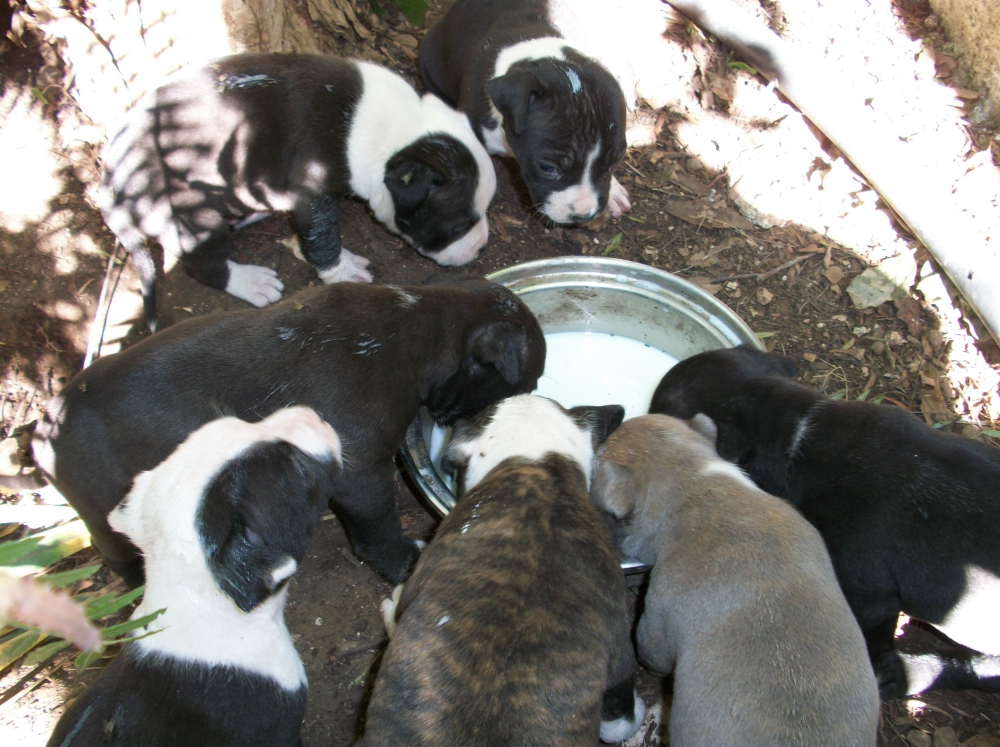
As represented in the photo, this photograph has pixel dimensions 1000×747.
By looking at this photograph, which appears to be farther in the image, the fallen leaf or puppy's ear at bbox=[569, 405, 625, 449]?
the fallen leaf

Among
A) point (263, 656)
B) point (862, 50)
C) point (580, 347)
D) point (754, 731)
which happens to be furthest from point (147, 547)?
point (862, 50)

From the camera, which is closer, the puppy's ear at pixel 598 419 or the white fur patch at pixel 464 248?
the puppy's ear at pixel 598 419

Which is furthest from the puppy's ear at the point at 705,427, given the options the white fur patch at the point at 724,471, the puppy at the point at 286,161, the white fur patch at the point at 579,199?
the puppy at the point at 286,161

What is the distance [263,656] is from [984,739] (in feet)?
12.1

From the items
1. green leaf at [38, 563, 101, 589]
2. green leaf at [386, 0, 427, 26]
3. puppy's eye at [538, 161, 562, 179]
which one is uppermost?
green leaf at [386, 0, 427, 26]

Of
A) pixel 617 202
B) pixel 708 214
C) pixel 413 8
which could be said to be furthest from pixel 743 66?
pixel 413 8

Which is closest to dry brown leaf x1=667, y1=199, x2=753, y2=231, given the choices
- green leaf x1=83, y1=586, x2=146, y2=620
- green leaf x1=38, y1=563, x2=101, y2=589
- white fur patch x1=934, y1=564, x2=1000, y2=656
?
white fur patch x1=934, y1=564, x2=1000, y2=656

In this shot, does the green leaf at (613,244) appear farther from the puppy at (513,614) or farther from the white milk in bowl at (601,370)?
the puppy at (513,614)

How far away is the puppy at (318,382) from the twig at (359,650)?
1.32 ft

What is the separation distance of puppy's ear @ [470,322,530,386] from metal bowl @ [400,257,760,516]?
90 centimetres

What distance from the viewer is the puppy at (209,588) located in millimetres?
2695

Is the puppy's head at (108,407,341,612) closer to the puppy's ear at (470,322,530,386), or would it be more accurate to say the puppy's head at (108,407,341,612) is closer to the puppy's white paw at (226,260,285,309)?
the puppy's ear at (470,322,530,386)

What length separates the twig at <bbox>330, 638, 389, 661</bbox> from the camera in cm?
402

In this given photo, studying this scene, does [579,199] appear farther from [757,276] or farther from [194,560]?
[194,560]
